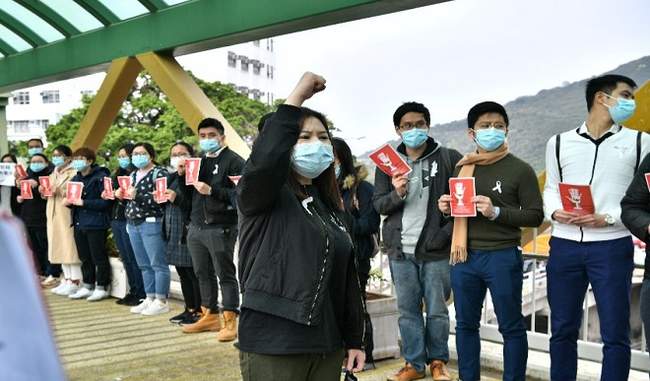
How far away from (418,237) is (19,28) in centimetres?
830

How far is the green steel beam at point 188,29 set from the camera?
6.20 m

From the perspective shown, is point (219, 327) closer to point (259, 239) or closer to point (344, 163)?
point (344, 163)

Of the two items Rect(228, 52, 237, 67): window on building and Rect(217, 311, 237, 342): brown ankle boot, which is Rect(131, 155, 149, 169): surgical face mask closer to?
Rect(217, 311, 237, 342): brown ankle boot

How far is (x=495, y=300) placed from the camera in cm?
396

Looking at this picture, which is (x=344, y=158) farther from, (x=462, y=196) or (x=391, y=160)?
(x=462, y=196)

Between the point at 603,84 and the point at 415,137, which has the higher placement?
the point at 603,84

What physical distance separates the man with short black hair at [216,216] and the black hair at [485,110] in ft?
7.95

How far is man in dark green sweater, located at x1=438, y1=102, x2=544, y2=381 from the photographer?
391cm

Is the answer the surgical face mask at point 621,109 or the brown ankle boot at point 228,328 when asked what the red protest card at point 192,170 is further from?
the surgical face mask at point 621,109

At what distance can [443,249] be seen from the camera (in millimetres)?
4375

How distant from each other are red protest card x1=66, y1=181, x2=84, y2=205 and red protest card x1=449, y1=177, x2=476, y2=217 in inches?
202

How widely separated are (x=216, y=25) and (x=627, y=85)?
191 inches

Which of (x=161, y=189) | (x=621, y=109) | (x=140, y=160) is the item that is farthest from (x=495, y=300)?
(x=140, y=160)

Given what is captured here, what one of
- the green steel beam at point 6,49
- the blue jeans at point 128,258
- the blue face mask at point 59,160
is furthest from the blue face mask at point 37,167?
the green steel beam at point 6,49
